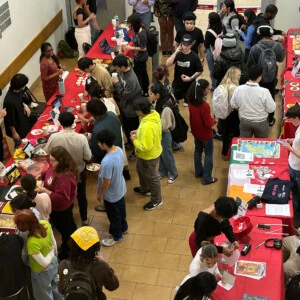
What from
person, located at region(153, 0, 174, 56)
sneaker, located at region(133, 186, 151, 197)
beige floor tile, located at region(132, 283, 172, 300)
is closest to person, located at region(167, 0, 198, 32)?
person, located at region(153, 0, 174, 56)

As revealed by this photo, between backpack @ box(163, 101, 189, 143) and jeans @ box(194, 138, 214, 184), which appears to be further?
jeans @ box(194, 138, 214, 184)

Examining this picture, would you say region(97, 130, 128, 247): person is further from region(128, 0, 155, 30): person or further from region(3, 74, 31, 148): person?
region(128, 0, 155, 30): person

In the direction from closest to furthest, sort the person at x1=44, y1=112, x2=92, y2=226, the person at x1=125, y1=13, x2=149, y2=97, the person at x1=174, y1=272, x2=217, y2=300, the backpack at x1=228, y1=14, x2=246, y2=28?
the person at x1=174, y1=272, x2=217, y2=300, the person at x1=44, y1=112, x2=92, y2=226, the person at x1=125, y1=13, x2=149, y2=97, the backpack at x1=228, y1=14, x2=246, y2=28

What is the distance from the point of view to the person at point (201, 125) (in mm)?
6547

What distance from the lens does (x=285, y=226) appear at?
5.56m

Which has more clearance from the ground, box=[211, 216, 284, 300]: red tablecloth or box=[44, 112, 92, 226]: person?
box=[44, 112, 92, 226]: person

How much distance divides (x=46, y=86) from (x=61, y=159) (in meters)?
3.14

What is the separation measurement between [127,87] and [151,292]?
113 inches

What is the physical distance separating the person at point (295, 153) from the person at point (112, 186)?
192 centimetres

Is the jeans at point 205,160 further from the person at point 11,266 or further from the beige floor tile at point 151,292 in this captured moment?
the person at point 11,266

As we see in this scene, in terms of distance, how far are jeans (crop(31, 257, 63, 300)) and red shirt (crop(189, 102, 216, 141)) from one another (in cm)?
270

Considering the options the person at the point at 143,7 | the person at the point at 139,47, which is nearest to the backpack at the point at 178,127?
the person at the point at 139,47

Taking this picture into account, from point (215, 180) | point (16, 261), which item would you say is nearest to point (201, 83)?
point (215, 180)

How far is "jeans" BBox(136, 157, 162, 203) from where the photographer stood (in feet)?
21.4
